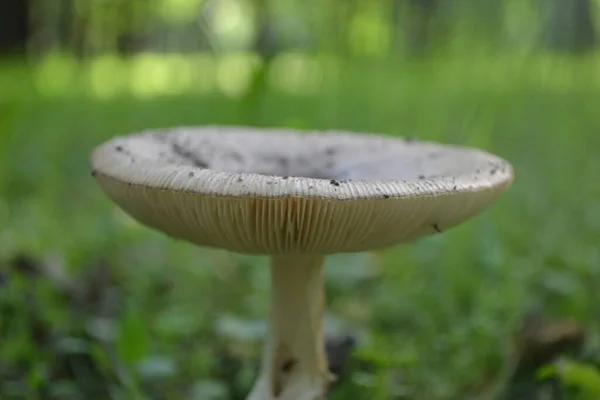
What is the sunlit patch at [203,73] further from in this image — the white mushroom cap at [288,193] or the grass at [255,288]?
the white mushroom cap at [288,193]

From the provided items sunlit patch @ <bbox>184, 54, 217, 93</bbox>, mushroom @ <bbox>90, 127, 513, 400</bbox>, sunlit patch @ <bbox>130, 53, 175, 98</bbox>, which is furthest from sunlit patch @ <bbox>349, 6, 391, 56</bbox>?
mushroom @ <bbox>90, 127, 513, 400</bbox>

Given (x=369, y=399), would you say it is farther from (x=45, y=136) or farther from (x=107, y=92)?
(x=107, y=92)

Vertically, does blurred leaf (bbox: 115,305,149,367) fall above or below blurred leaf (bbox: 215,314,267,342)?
above

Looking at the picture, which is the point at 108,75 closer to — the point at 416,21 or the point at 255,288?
the point at 416,21

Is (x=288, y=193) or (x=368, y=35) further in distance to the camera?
(x=368, y=35)

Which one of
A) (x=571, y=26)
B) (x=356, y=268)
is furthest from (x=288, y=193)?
(x=571, y=26)

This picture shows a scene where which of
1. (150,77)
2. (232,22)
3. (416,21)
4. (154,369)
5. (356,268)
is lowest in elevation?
(232,22)

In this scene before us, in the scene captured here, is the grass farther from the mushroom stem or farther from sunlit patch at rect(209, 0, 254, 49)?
sunlit patch at rect(209, 0, 254, 49)
